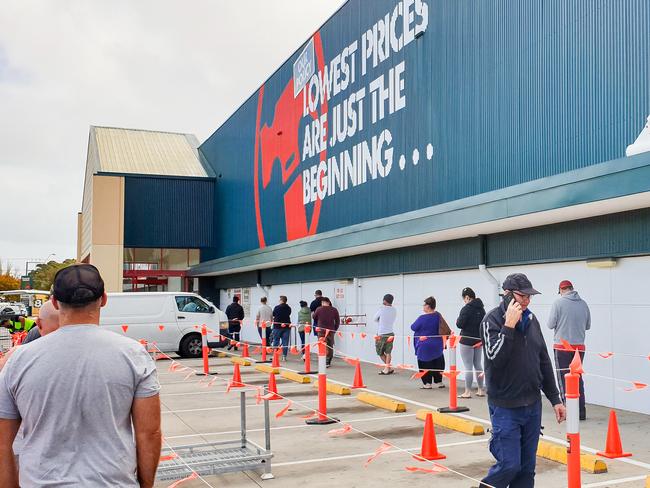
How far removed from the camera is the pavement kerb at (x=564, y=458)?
7883mm

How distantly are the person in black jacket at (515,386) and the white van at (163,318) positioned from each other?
58.0 ft

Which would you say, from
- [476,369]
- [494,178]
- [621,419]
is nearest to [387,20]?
[494,178]

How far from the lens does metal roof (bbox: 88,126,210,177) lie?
39438 millimetres

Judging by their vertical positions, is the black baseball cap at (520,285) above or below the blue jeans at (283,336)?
above

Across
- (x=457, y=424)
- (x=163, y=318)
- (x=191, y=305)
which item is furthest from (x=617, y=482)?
(x=191, y=305)

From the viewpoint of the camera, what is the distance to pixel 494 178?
14945mm

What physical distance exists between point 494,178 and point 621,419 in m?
5.66

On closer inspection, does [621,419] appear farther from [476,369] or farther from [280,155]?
[280,155]

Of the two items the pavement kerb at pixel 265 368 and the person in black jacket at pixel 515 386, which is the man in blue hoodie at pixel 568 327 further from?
the pavement kerb at pixel 265 368

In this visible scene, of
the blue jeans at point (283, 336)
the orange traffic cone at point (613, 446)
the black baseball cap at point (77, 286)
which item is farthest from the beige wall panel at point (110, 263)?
the black baseball cap at point (77, 286)

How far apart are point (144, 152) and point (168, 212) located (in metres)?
Result: 7.37

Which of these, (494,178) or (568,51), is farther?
(494,178)

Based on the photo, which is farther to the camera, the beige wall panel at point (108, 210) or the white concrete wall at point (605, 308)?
the beige wall panel at point (108, 210)

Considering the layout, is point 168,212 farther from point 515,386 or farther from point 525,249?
point 515,386
